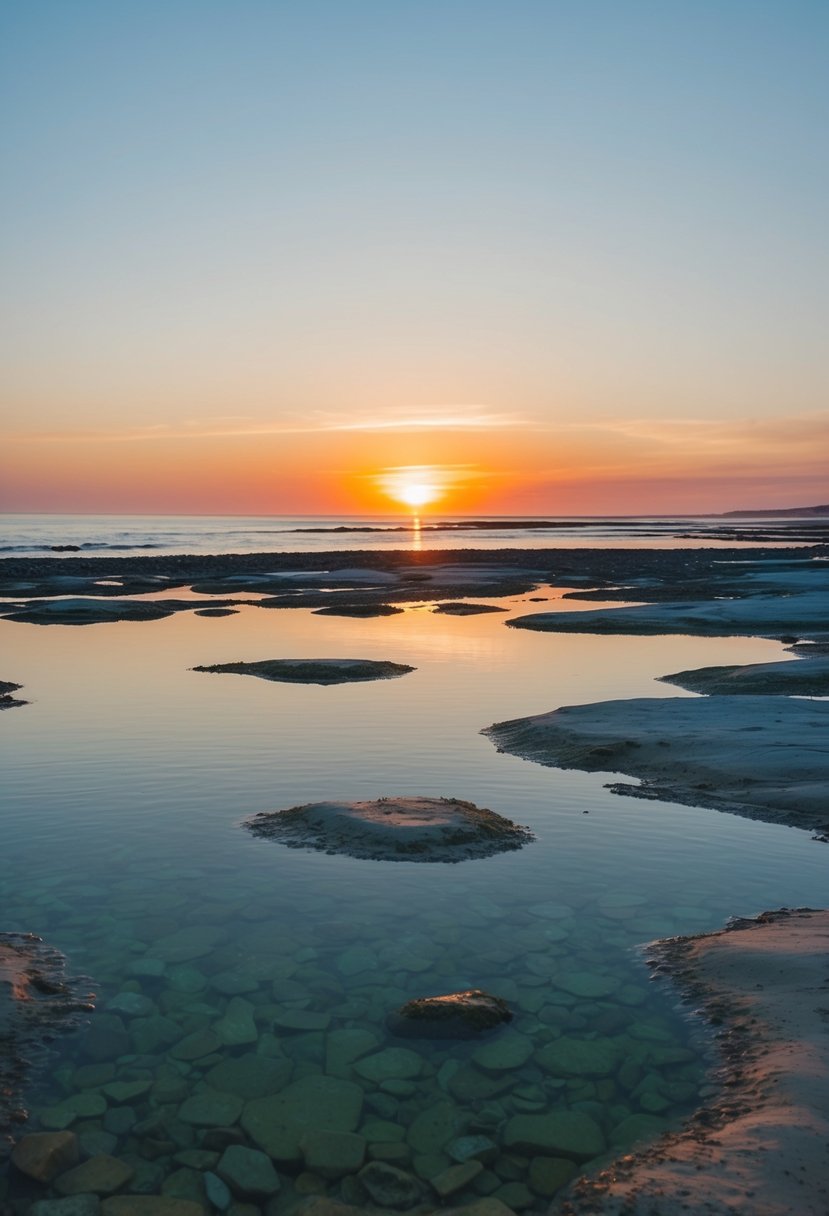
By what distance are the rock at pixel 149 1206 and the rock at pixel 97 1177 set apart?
125mm

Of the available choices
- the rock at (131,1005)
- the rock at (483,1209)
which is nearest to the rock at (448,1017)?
the rock at (483,1209)

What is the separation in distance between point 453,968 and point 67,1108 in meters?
3.50

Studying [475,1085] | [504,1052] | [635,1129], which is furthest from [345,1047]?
[635,1129]

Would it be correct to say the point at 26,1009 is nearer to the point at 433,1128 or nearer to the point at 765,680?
the point at 433,1128

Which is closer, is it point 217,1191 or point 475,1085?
point 217,1191

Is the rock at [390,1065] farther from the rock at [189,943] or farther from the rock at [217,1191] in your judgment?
the rock at [189,943]

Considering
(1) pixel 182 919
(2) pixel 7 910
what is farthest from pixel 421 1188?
(2) pixel 7 910

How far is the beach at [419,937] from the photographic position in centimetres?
616

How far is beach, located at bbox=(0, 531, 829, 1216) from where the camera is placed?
6.16 metres

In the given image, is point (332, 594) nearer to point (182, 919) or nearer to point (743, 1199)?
point (182, 919)

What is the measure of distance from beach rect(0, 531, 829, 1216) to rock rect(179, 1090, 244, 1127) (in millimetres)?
21

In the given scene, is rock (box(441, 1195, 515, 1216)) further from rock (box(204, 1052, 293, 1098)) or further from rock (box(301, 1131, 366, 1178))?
rock (box(204, 1052, 293, 1098))

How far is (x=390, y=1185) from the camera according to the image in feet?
19.5

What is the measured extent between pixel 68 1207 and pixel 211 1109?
1.21m
